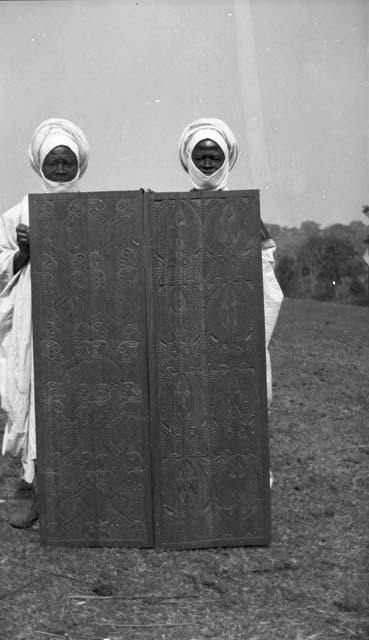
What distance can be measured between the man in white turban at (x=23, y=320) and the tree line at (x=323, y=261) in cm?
383

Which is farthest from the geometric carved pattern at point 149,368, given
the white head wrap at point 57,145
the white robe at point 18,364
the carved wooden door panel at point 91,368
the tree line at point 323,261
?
the tree line at point 323,261

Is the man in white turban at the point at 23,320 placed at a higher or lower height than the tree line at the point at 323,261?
lower

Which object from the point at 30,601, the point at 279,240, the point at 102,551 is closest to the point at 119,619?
the point at 30,601

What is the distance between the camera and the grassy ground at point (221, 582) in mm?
2924

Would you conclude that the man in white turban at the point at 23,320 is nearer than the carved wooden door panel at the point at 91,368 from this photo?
No

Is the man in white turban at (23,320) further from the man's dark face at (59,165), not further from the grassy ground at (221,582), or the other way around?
the grassy ground at (221,582)

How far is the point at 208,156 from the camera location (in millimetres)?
3998

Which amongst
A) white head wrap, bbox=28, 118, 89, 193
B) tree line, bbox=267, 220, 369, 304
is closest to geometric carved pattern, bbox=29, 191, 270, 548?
white head wrap, bbox=28, 118, 89, 193

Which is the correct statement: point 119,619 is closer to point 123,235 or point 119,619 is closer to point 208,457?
point 208,457

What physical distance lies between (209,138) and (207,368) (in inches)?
42.8

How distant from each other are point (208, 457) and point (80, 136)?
5.26 ft

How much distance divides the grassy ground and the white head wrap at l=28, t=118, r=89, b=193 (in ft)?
5.04

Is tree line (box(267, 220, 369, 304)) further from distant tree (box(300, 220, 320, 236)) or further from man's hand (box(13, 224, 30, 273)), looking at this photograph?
man's hand (box(13, 224, 30, 273))

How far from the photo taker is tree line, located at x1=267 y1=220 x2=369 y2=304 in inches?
303
